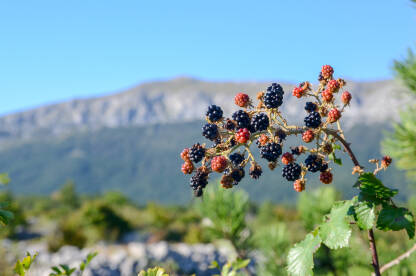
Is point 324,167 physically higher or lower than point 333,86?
lower

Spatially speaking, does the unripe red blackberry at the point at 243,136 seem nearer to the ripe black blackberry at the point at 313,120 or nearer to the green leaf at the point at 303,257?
the ripe black blackberry at the point at 313,120

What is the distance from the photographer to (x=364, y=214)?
4.45ft

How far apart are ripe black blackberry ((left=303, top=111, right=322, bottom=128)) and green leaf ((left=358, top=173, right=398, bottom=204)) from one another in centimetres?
24

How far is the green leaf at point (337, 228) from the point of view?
1305 mm

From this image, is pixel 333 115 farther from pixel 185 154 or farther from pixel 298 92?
pixel 185 154

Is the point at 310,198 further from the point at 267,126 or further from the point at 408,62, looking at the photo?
the point at 267,126

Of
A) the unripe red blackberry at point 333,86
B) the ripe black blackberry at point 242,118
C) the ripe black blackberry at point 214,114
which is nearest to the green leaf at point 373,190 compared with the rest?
the unripe red blackberry at point 333,86

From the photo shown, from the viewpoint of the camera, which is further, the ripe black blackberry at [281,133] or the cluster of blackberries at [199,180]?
the cluster of blackberries at [199,180]

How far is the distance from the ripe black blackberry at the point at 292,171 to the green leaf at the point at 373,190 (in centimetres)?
23

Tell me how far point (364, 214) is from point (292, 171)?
30 cm

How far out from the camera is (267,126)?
1.37 meters

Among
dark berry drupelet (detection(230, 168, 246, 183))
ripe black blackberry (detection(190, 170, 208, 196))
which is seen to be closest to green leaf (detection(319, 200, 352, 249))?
dark berry drupelet (detection(230, 168, 246, 183))

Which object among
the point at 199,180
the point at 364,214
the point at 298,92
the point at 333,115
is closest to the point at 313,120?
the point at 333,115

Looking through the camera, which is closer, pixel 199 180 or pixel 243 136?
pixel 243 136
